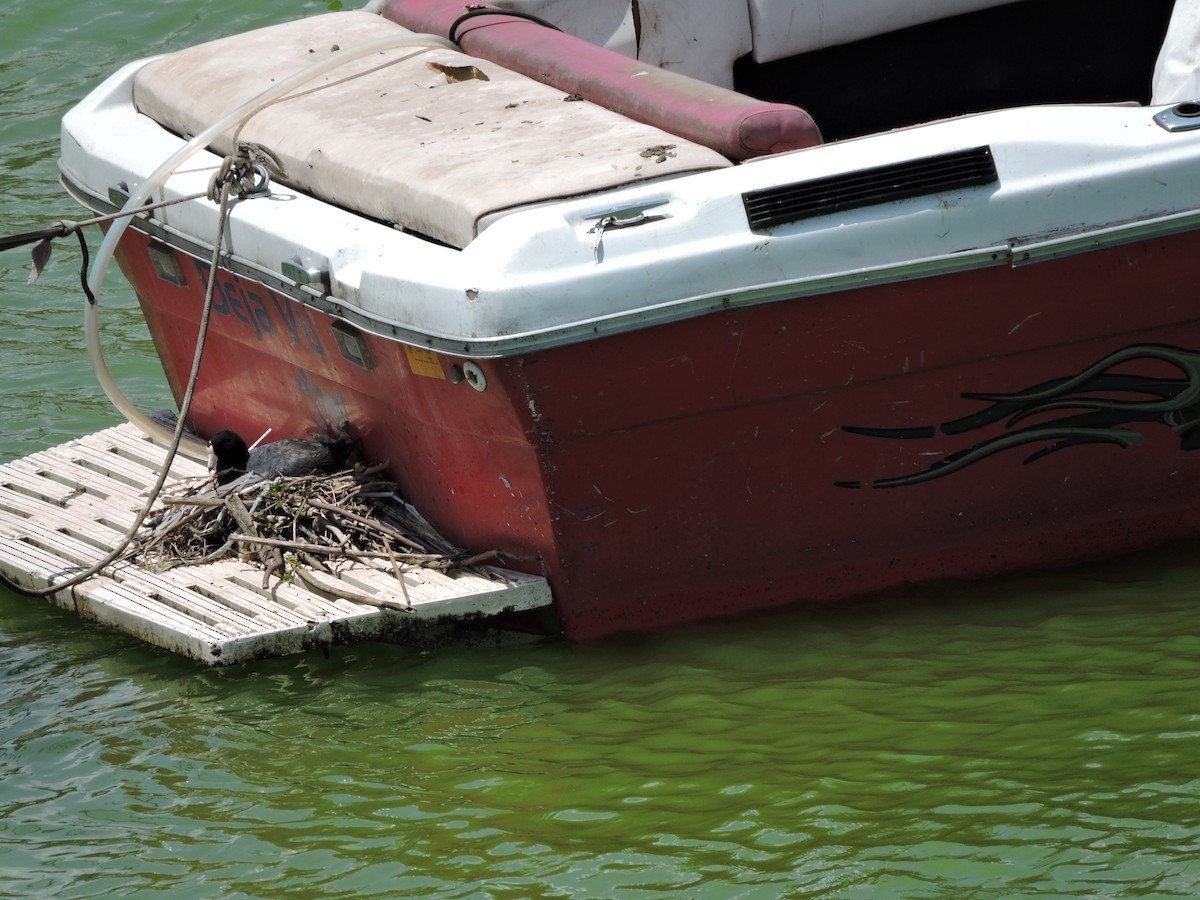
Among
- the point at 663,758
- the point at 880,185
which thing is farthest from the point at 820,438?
the point at 663,758

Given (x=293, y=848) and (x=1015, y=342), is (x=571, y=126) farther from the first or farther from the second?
(x=293, y=848)

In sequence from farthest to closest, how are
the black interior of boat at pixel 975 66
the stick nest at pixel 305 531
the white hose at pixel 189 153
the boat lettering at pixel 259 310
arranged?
1. the black interior of boat at pixel 975 66
2. the white hose at pixel 189 153
3. the boat lettering at pixel 259 310
4. the stick nest at pixel 305 531

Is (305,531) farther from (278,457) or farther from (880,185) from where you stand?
(880,185)

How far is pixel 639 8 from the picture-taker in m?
5.09

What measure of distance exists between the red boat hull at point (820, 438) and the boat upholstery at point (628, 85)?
50 cm

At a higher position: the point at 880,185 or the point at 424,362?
the point at 880,185

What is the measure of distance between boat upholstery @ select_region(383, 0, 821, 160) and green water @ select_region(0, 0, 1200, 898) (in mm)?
1189

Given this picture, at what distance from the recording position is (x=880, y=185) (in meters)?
3.60

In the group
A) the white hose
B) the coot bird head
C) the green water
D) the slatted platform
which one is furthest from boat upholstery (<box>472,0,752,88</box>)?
the green water

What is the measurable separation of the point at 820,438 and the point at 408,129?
138cm

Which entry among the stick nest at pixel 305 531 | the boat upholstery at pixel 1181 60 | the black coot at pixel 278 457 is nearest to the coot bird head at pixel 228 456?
the black coot at pixel 278 457

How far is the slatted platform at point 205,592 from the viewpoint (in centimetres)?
384

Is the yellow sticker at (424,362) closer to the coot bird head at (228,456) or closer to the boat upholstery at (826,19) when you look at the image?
the coot bird head at (228,456)

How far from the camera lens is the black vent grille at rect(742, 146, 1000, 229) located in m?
3.58
